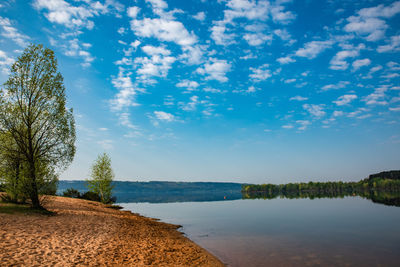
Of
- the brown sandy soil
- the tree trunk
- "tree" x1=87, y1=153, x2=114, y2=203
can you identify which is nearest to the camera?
the brown sandy soil

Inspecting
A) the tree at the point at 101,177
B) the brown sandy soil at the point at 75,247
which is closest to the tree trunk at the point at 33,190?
the brown sandy soil at the point at 75,247

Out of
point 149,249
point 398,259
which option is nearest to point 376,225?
point 398,259

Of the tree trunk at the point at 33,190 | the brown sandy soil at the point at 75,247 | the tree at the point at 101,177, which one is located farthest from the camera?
the tree at the point at 101,177

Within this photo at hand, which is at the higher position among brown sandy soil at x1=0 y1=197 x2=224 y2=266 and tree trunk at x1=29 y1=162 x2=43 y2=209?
tree trunk at x1=29 y1=162 x2=43 y2=209

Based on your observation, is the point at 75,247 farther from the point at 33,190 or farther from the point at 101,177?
the point at 101,177

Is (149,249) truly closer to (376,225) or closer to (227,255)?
(227,255)

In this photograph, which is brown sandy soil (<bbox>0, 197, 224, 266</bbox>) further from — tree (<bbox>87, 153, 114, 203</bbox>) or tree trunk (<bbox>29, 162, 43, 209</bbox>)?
tree (<bbox>87, 153, 114, 203</bbox>)

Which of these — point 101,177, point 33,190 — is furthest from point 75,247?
point 101,177

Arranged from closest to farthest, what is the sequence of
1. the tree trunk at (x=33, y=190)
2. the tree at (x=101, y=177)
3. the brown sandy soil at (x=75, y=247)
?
the brown sandy soil at (x=75, y=247), the tree trunk at (x=33, y=190), the tree at (x=101, y=177)

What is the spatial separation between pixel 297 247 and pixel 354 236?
12284mm

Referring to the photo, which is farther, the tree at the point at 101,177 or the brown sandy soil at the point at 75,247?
the tree at the point at 101,177

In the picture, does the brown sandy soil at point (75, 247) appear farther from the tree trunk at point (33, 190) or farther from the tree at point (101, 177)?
the tree at point (101, 177)

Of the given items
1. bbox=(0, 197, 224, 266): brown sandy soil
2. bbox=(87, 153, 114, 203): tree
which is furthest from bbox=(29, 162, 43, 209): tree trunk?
bbox=(87, 153, 114, 203): tree

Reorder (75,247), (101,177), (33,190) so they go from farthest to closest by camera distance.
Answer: (101,177), (33,190), (75,247)
